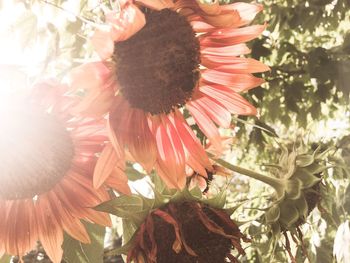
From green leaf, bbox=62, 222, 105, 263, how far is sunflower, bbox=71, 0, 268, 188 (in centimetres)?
15

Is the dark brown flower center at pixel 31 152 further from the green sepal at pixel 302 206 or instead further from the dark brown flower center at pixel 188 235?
the green sepal at pixel 302 206

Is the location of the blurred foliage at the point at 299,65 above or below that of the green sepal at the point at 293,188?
below

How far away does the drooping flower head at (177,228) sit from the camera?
2.53ft

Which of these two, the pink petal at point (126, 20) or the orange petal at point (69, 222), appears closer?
the pink petal at point (126, 20)

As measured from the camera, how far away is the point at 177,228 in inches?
29.8

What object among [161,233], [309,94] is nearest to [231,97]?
[161,233]

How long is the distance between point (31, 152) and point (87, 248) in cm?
16

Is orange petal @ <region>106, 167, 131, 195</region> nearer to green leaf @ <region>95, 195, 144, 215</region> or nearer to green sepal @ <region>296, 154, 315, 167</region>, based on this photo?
green leaf @ <region>95, 195, 144, 215</region>

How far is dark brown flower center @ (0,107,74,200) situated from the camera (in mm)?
770

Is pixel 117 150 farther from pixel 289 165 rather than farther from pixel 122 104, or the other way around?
pixel 289 165

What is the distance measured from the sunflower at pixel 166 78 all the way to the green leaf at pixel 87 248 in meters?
0.15

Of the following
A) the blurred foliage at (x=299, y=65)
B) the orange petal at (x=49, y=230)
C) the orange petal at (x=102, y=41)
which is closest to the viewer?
the orange petal at (x=102, y=41)

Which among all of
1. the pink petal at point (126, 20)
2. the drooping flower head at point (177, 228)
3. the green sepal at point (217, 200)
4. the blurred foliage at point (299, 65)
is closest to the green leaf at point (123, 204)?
the drooping flower head at point (177, 228)

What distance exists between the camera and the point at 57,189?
88 cm
